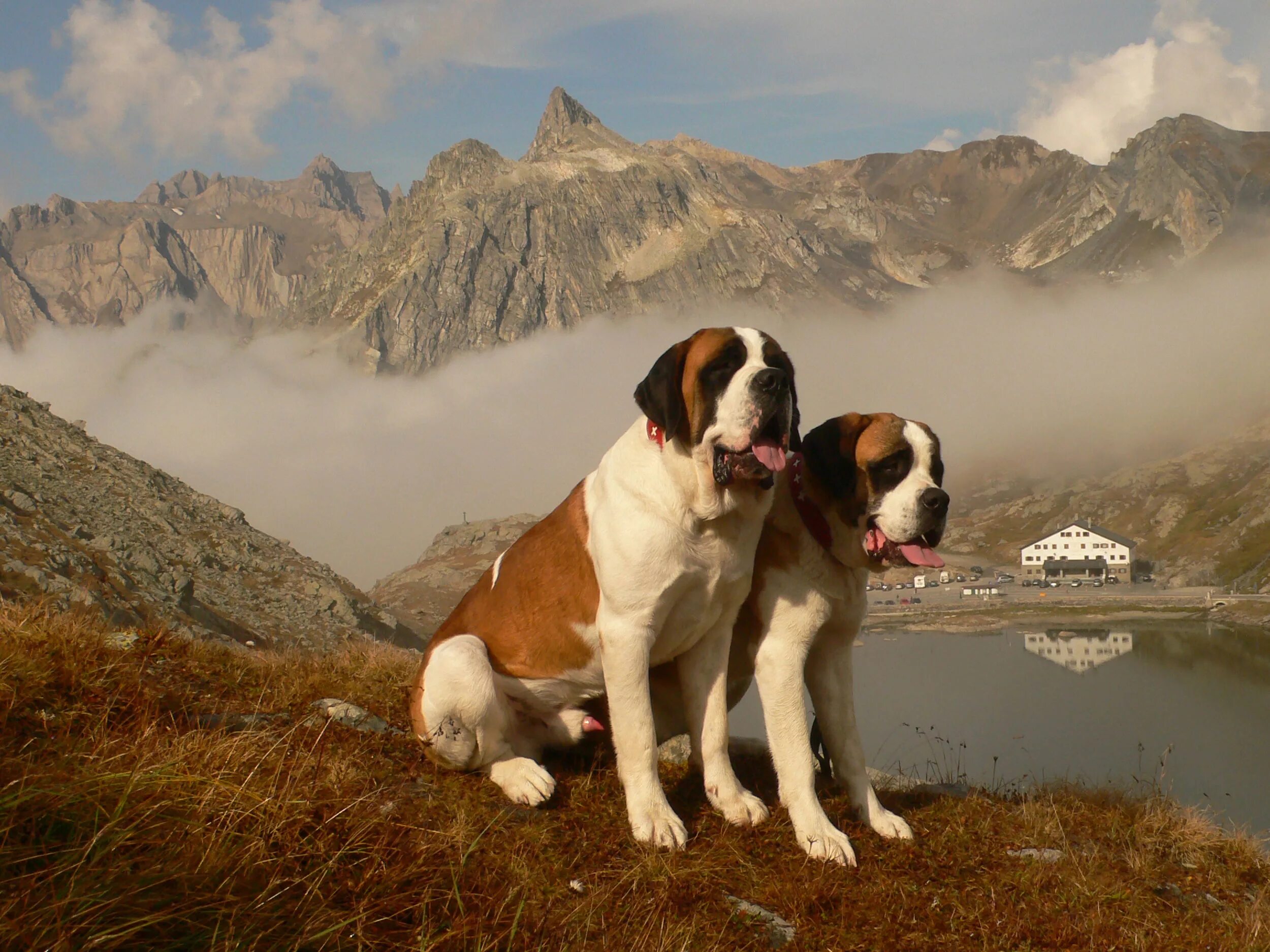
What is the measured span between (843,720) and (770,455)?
1.96 m

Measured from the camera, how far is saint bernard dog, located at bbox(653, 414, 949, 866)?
583cm

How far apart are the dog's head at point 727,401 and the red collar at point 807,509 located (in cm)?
66

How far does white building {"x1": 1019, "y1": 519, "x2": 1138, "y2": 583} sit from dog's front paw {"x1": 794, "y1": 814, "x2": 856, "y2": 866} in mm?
166883

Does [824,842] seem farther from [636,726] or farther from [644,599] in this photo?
[644,599]

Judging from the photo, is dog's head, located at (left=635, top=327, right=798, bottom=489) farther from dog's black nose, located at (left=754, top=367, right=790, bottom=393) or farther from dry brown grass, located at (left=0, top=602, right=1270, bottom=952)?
dry brown grass, located at (left=0, top=602, right=1270, bottom=952)

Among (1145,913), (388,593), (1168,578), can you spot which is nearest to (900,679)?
(1145,913)

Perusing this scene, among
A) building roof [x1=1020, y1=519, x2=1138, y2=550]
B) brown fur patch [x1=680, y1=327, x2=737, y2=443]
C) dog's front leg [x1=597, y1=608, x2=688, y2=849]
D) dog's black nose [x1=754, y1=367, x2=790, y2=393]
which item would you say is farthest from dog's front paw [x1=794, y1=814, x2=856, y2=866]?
building roof [x1=1020, y1=519, x2=1138, y2=550]

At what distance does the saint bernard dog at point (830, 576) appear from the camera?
5832mm

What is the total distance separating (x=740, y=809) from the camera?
5984 millimetres

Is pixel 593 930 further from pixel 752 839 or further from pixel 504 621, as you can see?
pixel 504 621

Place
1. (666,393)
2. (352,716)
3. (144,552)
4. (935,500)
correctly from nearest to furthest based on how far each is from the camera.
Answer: (666,393) → (935,500) → (352,716) → (144,552)

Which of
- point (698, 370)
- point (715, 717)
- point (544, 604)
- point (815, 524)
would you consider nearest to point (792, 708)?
point (715, 717)

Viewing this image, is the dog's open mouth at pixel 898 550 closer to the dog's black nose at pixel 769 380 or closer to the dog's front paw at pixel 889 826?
the dog's black nose at pixel 769 380

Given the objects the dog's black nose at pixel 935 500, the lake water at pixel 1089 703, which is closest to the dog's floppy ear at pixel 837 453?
the dog's black nose at pixel 935 500
